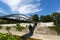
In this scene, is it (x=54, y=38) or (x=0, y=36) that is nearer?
(x=0, y=36)

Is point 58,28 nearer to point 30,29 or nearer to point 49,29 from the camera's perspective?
point 49,29

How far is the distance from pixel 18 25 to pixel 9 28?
3.10m

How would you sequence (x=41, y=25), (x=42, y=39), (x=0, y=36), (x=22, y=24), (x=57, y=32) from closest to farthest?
(x=0, y=36) < (x=42, y=39) < (x=57, y=32) < (x=41, y=25) < (x=22, y=24)

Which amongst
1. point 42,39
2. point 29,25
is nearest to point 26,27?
point 29,25

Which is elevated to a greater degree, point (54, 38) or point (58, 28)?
point (58, 28)

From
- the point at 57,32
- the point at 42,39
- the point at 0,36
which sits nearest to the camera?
the point at 0,36

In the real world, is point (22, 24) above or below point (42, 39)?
above

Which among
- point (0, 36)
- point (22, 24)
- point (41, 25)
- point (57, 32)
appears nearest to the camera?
point (0, 36)

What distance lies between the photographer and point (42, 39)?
2836cm

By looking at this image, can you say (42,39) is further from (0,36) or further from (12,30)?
(0,36)

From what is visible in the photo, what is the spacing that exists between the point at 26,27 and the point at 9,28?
578 centimetres

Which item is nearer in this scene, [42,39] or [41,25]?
[42,39]

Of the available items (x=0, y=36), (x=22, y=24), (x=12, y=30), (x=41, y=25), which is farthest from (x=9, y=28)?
(x=0, y=36)

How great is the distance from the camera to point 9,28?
40844mm
